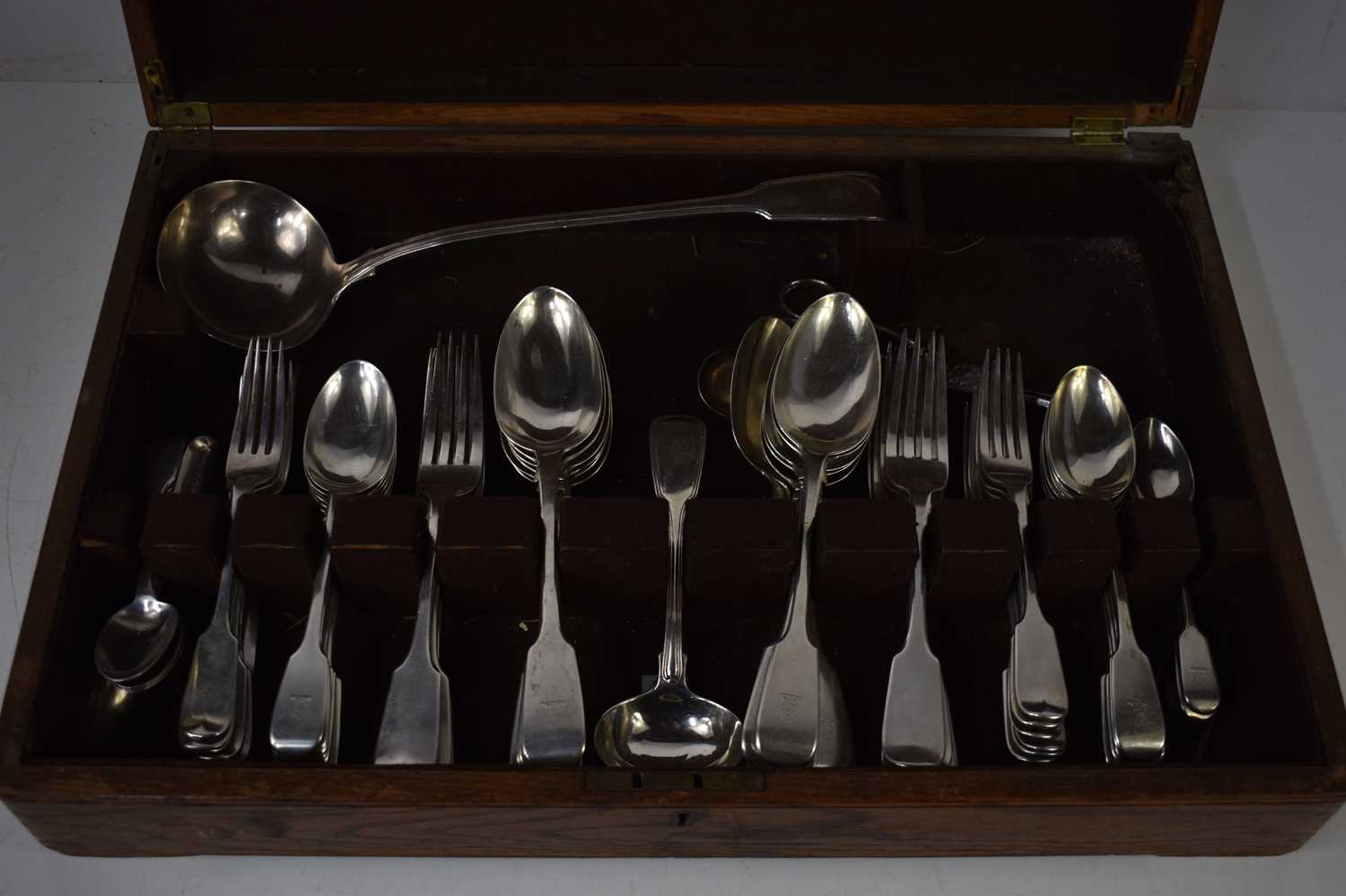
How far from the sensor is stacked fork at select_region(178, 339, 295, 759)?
81 centimetres

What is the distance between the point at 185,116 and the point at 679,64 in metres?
0.42

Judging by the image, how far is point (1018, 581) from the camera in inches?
34.6

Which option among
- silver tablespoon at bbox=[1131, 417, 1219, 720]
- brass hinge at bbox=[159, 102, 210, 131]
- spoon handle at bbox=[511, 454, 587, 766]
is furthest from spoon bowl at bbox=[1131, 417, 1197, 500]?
brass hinge at bbox=[159, 102, 210, 131]

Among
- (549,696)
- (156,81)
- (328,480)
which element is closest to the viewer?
(549,696)

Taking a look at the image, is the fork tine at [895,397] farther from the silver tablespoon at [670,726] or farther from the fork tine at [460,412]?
the fork tine at [460,412]

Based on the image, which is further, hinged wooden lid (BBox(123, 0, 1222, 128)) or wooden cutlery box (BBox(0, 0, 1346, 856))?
hinged wooden lid (BBox(123, 0, 1222, 128))

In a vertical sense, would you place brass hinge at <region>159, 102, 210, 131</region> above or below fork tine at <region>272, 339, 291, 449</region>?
above

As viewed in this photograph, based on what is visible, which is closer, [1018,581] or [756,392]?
[1018,581]

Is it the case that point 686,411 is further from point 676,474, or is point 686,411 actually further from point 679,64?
point 679,64

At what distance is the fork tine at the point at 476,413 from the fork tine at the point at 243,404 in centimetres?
16

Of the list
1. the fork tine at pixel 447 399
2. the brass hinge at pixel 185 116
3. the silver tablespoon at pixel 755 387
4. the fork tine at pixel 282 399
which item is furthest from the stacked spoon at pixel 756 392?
the brass hinge at pixel 185 116

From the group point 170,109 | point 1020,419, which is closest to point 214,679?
point 170,109

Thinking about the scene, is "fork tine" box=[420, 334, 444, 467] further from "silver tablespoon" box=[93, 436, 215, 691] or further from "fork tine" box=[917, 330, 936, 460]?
"fork tine" box=[917, 330, 936, 460]

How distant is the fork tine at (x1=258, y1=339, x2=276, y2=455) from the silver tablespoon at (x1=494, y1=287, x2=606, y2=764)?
0.17 meters
